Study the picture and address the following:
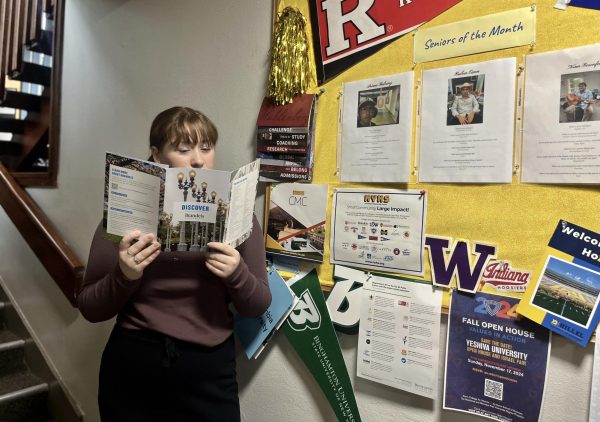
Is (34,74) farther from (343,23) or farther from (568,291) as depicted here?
(568,291)

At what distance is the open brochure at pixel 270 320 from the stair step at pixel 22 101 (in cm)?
221

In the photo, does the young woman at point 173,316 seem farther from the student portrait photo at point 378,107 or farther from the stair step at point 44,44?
the stair step at point 44,44

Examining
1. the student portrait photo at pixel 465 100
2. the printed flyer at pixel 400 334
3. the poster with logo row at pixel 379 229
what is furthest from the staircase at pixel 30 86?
the student portrait photo at pixel 465 100

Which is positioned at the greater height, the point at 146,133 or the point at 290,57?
the point at 290,57

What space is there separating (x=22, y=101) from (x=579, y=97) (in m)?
2.79

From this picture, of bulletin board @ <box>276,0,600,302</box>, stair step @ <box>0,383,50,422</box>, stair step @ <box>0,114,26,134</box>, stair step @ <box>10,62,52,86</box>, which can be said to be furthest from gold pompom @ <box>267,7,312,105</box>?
stair step @ <box>0,114,26,134</box>

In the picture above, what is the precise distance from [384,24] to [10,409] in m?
1.99

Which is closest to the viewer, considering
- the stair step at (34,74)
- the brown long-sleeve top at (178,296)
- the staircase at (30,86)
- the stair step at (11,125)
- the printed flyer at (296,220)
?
the brown long-sleeve top at (178,296)

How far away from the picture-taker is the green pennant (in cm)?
93

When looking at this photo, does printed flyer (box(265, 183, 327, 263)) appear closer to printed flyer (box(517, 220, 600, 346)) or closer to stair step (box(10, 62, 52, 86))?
printed flyer (box(517, 220, 600, 346))

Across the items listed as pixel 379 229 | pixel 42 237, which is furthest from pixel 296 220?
pixel 42 237

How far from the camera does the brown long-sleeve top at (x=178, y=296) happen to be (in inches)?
34.2

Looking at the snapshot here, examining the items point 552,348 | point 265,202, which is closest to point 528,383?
point 552,348

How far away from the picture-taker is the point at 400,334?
33.7 inches
